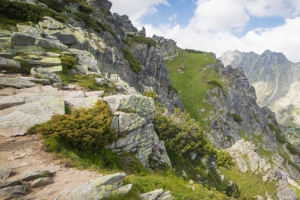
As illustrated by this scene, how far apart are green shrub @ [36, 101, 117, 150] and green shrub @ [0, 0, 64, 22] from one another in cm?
2305

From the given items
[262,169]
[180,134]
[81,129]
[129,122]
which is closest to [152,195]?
[81,129]

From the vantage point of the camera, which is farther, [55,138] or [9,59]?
[9,59]

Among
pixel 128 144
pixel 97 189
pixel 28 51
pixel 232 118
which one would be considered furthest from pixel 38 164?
pixel 232 118

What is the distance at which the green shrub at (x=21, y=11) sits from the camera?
25688mm

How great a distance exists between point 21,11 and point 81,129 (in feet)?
83.9

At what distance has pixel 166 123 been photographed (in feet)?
76.0

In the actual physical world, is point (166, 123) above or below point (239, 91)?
below

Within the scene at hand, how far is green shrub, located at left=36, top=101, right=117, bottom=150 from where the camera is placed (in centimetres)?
1036

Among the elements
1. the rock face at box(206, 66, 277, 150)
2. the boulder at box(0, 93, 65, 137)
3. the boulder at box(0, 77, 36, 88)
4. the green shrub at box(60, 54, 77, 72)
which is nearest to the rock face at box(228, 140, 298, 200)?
the rock face at box(206, 66, 277, 150)

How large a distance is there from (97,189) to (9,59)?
1453 centimetres

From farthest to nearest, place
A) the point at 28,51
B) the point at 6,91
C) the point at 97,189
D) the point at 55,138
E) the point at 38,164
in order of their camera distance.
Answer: the point at 28,51 < the point at 6,91 < the point at 55,138 < the point at 38,164 < the point at 97,189

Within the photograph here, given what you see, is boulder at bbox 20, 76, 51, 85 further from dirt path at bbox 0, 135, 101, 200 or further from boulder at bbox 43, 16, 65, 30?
boulder at bbox 43, 16, 65, 30

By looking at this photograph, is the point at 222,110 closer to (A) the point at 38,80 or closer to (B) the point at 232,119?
(B) the point at 232,119

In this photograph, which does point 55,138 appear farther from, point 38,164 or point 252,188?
point 252,188
